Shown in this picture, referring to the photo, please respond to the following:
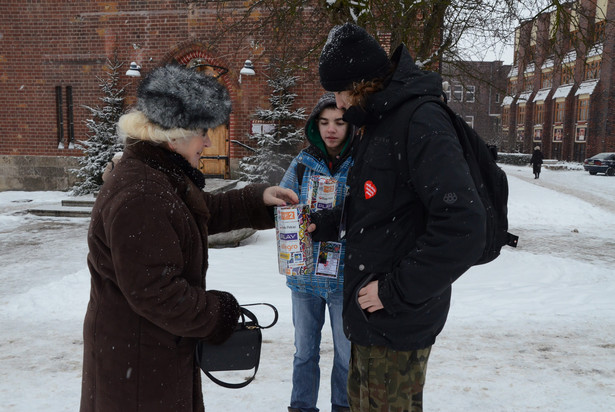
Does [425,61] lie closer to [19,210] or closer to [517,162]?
[19,210]

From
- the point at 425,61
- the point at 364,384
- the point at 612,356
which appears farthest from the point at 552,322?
the point at 425,61

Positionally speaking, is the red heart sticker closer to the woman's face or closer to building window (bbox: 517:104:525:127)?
the woman's face

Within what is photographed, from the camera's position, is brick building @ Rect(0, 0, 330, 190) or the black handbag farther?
brick building @ Rect(0, 0, 330, 190)

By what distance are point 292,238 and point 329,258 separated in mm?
592

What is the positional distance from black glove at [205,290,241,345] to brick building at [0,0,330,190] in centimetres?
1164

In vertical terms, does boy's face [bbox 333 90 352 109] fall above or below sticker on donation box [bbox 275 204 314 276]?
above

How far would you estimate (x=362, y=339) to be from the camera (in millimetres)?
1981

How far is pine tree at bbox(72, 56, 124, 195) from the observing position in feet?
42.4

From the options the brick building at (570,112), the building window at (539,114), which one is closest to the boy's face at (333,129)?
the brick building at (570,112)

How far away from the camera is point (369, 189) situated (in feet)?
6.35

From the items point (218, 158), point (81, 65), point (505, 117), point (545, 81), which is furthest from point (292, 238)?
point (505, 117)

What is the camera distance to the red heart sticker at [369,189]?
1922mm

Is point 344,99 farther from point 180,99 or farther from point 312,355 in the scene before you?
point 312,355

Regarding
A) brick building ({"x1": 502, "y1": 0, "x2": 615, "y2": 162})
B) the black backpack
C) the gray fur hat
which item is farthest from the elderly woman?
brick building ({"x1": 502, "y1": 0, "x2": 615, "y2": 162})
